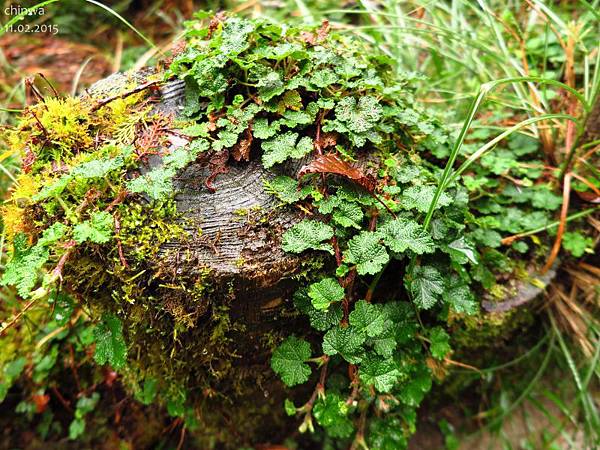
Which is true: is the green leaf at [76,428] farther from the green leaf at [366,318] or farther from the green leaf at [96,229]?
the green leaf at [366,318]

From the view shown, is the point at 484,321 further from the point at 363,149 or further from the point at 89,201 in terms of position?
the point at 89,201

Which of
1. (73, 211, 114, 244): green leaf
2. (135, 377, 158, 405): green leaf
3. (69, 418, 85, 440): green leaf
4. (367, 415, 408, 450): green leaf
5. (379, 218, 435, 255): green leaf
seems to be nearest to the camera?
(73, 211, 114, 244): green leaf

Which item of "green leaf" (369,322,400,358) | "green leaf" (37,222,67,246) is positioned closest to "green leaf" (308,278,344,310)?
"green leaf" (369,322,400,358)

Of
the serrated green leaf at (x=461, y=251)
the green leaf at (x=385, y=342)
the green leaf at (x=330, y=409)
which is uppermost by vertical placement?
the serrated green leaf at (x=461, y=251)

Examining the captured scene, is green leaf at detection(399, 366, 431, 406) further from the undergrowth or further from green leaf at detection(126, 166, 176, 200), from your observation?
green leaf at detection(126, 166, 176, 200)

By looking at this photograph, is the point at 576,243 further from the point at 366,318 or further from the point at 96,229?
the point at 96,229

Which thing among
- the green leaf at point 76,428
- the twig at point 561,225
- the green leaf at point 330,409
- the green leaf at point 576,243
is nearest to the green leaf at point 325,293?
the green leaf at point 330,409

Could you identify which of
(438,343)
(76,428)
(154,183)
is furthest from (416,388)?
(76,428)
